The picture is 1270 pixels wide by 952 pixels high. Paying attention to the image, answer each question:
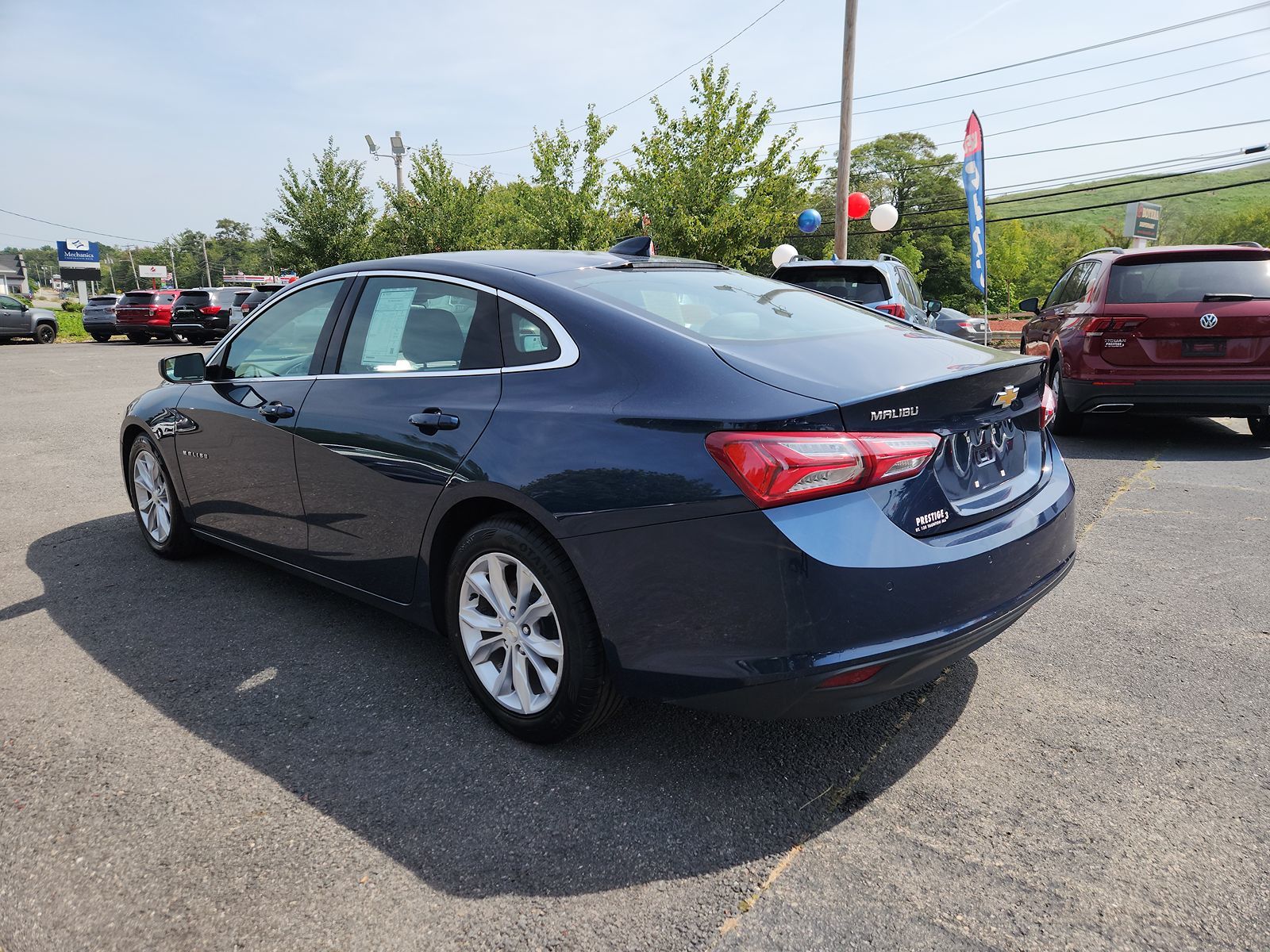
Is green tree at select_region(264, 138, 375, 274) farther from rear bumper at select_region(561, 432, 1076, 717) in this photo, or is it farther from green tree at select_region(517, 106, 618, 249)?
rear bumper at select_region(561, 432, 1076, 717)

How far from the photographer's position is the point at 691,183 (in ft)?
68.9

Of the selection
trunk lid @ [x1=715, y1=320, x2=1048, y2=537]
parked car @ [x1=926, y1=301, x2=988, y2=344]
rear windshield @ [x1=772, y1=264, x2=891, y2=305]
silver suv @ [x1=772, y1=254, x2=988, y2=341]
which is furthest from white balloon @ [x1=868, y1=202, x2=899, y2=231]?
trunk lid @ [x1=715, y1=320, x2=1048, y2=537]

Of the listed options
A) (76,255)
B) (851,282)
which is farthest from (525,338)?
(76,255)

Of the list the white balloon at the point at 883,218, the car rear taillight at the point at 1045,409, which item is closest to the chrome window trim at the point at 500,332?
the car rear taillight at the point at 1045,409

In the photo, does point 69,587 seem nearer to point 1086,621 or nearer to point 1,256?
point 1086,621

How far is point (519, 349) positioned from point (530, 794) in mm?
1333

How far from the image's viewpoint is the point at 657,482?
2293 millimetres

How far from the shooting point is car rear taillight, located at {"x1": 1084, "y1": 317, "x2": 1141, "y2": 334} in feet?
23.6

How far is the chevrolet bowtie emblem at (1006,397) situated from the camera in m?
2.65

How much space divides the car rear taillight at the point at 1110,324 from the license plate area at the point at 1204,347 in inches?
15.5

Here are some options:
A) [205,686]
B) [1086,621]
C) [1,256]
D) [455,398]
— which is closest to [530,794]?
[455,398]

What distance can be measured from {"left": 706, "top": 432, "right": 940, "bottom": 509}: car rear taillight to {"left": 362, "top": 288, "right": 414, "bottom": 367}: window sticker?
1537 mm

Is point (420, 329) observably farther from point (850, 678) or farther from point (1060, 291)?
point (1060, 291)

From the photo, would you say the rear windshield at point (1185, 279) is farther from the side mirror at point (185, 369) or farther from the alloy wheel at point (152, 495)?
the alloy wheel at point (152, 495)
